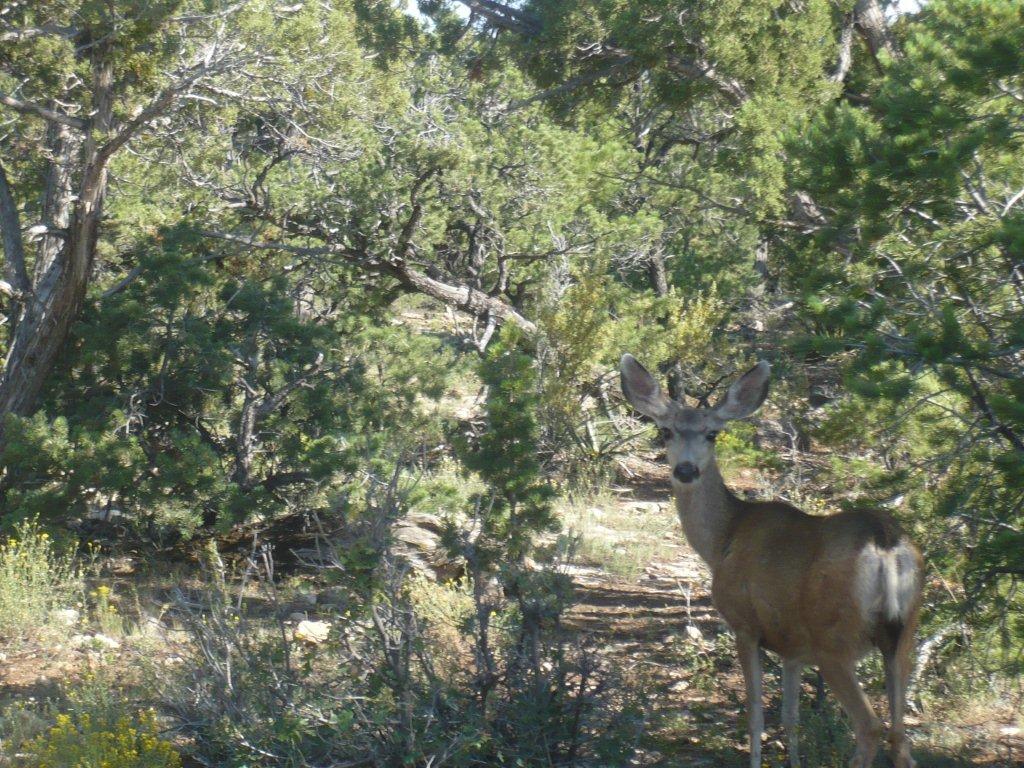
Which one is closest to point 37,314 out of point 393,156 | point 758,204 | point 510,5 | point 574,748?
point 393,156

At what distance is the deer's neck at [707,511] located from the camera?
6.94m

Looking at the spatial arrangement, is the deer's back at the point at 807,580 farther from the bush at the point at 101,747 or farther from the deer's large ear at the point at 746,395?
the bush at the point at 101,747

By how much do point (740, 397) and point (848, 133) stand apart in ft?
6.24

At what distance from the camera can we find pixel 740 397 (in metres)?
7.26

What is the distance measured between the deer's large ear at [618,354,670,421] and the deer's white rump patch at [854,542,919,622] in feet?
7.13

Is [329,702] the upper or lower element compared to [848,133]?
lower

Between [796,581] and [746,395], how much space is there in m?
1.59

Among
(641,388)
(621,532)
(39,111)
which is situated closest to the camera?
(641,388)

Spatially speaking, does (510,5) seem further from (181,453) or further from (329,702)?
(329,702)

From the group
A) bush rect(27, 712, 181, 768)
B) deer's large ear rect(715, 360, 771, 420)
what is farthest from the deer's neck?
bush rect(27, 712, 181, 768)

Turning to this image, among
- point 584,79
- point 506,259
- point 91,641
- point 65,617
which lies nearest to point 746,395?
point 584,79

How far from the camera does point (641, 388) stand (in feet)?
25.1

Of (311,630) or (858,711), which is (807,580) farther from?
Answer: (311,630)

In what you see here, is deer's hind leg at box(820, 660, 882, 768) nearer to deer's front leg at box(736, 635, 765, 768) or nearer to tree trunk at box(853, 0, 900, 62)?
deer's front leg at box(736, 635, 765, 768)
